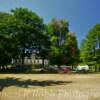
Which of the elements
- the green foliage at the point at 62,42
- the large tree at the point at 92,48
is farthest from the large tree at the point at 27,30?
the large tree at the point at 92,48

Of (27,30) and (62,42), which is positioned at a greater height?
(27,30)

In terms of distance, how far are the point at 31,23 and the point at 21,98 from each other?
49.5m

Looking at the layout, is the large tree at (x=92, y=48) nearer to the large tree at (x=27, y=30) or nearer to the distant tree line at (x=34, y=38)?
the distant tree line at (x=34, y=38)

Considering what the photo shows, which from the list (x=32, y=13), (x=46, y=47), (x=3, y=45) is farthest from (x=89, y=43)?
(x=3, y=45)

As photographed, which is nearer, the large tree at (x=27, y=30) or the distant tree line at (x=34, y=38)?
the distant tree line at (x=34, y=38)

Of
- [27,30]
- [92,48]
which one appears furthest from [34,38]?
[92,48]

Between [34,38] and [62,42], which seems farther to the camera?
[62,42]

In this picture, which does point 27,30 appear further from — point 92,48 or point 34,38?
point 92,48

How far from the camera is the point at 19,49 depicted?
62.9 m

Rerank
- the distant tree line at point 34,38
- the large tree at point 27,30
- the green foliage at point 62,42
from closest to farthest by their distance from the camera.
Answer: the distant tree line at point 34,38
the large tree at point 27,30
the green foliage at point 62,42

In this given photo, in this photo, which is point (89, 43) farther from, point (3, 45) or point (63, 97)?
point (63, 97)

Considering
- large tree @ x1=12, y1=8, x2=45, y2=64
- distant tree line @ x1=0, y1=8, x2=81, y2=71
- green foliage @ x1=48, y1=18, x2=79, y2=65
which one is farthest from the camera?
green foliage @ x1=48, y1=18, x2=79, y2=65

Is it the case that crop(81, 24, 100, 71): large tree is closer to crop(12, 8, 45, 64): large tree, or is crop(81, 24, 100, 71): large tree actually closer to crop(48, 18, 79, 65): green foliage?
crop(48, 18, 79, 65): green foliage

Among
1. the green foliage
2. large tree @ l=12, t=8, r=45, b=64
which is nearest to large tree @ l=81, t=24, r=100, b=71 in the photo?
the green foliage
